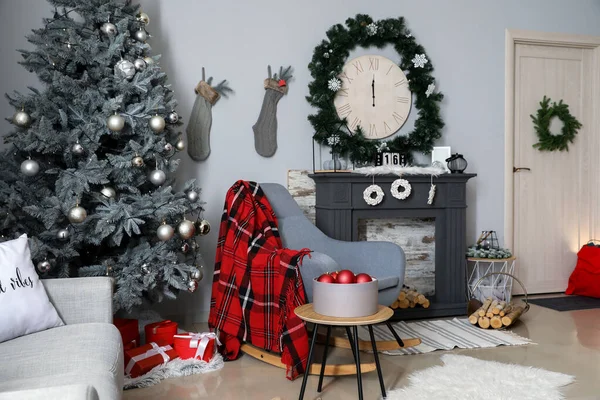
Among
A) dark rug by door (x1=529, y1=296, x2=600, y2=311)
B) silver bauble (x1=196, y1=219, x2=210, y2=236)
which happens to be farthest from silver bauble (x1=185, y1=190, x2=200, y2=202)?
dark rug by door (x1=529, y1=296, x2=600, y2=311)

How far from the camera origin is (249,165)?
12.9 ft

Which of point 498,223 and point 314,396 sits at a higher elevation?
point 498,223

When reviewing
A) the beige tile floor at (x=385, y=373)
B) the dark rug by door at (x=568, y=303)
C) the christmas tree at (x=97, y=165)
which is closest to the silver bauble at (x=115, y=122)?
the christmas tree at (x=97, y=165)

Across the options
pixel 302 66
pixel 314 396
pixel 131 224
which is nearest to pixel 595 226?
pixel 302 66

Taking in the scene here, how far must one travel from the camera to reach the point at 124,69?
9.46 feet

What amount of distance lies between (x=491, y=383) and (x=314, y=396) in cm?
81

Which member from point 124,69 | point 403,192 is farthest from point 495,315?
point 124,69

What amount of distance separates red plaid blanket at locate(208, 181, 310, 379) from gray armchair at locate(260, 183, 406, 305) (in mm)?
90

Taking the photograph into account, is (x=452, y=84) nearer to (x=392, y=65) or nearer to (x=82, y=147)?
(x=392, y=65)

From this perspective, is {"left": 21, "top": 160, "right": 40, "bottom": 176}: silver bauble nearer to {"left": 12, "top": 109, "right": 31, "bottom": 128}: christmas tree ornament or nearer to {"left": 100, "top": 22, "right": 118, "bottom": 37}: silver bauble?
{"left": 12, "top": 109, "right": 31, "bottom": 128}: christmas tree ornament

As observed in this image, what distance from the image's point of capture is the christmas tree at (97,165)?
107 inches

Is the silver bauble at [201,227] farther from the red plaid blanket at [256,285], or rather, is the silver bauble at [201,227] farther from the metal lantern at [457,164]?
the metal lantern at [457,164]

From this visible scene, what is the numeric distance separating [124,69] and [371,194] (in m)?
1.77

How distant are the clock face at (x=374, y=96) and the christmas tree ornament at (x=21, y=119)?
212 centimetres
